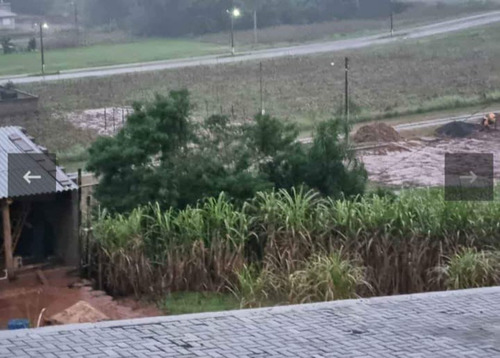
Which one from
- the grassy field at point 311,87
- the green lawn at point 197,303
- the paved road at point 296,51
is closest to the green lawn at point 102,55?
the paved road at point 296,51

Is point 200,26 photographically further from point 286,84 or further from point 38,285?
point 38,285

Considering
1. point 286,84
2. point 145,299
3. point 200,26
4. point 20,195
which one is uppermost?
point 200,26

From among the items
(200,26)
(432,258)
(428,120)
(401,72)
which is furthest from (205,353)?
(200,26)

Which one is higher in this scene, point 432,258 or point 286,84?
point 286,84

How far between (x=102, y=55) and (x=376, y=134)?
3695 cm

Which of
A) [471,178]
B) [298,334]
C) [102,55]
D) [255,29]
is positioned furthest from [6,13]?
[298,334]

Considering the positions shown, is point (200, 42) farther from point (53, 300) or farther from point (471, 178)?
point (53, 300)

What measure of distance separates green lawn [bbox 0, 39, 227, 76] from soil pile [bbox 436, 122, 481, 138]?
27.8 m

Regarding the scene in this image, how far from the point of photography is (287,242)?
45.4 ft

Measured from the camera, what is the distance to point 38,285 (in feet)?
46.8

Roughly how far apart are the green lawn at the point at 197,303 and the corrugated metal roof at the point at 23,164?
2403 mm

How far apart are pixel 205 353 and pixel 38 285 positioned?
214 inches

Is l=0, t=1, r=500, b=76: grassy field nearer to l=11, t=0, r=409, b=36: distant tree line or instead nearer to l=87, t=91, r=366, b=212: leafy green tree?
l=11, t=0, r=409, b=36: distant tree line

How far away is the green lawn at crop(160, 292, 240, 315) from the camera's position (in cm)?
1301
